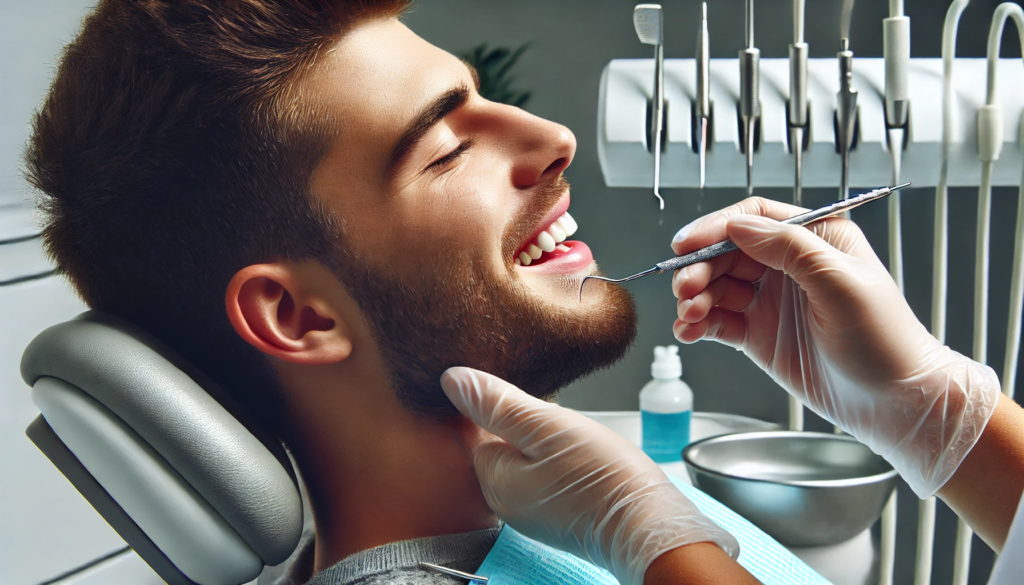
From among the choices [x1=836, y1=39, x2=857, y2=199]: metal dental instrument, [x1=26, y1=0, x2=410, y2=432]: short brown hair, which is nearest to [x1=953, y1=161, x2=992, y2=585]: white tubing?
[x1=836, y1=39, x2=857, y2=199]: metal dental instrument

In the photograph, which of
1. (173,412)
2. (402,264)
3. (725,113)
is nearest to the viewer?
(173,412)

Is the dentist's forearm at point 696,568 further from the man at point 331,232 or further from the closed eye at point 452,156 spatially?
the closed eye at point 452,156

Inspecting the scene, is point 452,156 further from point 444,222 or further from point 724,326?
point 724,326

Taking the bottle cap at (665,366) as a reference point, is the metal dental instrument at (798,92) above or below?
above

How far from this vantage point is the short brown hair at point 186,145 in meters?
0.90

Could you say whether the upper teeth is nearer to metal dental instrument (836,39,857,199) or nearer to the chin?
the chin

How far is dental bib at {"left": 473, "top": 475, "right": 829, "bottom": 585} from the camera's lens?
0.94 m

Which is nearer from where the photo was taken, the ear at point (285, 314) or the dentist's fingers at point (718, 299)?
the ear at point (285, 314)

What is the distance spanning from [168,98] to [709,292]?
760 mm

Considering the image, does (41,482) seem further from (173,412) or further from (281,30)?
(281,30)

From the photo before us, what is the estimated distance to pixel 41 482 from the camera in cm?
126

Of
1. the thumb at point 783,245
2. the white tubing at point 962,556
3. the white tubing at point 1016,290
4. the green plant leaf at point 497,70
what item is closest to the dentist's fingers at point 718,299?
the thumb at point 783,245

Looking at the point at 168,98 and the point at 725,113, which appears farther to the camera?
the point at 725,113

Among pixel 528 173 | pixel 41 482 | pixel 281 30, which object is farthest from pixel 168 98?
pixel 41 482
